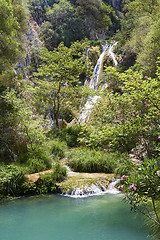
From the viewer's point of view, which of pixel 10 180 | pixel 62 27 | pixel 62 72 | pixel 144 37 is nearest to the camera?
pixel 10 180

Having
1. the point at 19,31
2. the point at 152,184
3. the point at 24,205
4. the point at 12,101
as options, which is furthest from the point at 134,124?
the point at 19,31

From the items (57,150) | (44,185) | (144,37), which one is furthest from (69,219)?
(144,37)

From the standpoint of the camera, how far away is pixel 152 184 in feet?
11.6

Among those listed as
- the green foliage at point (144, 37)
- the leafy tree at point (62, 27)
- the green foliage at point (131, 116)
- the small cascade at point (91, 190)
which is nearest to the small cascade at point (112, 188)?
the small cascade at point (91, 190)

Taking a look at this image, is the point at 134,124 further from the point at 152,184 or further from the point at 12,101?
the point at 12,101

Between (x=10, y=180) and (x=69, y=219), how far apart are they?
285 centimetres

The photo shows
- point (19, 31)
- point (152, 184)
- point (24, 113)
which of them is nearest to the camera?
point (152, 184)

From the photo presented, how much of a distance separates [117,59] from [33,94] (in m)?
10.2

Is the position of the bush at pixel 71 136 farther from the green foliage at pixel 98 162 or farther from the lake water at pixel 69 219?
the lake water at pixel 69 219

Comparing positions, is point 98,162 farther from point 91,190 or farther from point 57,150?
point 57,150

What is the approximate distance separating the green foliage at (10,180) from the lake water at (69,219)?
445 millimetres

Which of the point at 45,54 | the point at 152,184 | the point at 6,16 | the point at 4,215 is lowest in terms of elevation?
the point at 4,215

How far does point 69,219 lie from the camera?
5559 millimetres

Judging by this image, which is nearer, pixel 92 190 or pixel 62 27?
pixel 92 190
